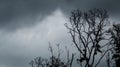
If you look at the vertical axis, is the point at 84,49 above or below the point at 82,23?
below

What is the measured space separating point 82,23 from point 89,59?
203 inches

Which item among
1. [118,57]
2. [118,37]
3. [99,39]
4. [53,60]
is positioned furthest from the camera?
[53,60]

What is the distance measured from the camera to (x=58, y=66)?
2109 inches

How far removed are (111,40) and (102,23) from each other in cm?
285

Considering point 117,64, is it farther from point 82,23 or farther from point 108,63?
point 82,23

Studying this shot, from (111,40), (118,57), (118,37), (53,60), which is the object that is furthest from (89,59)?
(53,60)

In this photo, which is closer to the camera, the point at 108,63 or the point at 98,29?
the point at 98,29

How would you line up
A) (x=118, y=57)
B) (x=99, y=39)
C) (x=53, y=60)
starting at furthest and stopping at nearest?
(x=53, y=60) → (x=118, y=57) → (x=99, y=39)

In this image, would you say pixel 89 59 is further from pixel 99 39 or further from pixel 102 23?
pixel 102 23

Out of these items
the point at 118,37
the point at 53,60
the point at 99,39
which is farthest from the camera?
the point at 53,60

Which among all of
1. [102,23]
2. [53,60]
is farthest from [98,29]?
[53,60]

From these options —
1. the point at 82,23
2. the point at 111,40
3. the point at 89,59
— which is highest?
the point at 82,23

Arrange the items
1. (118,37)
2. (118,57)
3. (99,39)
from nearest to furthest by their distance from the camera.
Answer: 1. (99,39)
2. (118,37)
3. (118,57)

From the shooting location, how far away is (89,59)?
36.6m
